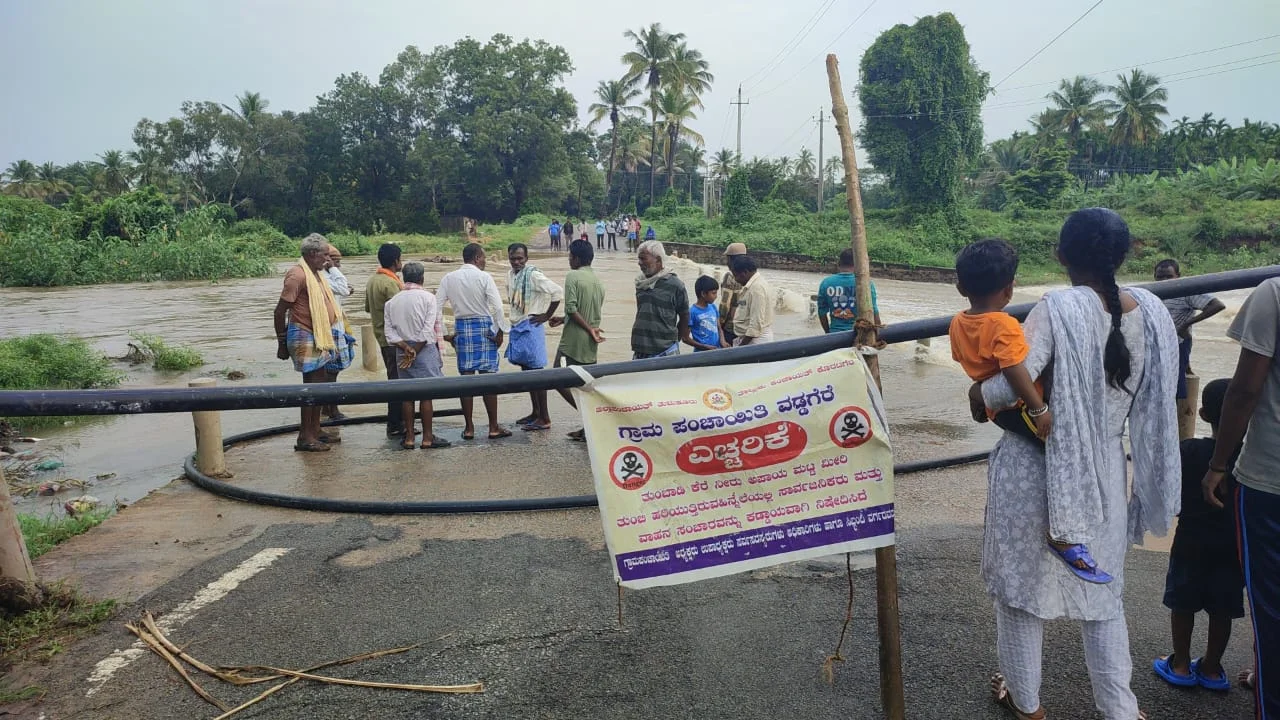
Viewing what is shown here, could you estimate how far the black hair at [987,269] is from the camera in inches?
110

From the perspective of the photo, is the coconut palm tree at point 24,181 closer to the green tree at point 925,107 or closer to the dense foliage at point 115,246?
the dense foliage at point 115,246

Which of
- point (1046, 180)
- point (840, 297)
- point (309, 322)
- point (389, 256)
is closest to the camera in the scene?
point (840, 297)

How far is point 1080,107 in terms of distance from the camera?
201 feet

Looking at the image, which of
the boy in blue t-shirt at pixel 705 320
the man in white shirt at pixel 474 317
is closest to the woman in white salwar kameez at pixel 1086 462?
the boy in blue t-shirt at pixel 705 320

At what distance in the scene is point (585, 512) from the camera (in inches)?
215

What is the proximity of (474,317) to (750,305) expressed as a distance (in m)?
2.60

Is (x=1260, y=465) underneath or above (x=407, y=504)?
above

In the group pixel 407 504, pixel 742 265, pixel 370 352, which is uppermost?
pixel 742 265

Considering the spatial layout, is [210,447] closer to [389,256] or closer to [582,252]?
[389,256]

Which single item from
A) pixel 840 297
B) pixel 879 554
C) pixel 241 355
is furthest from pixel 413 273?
pixel 241 355

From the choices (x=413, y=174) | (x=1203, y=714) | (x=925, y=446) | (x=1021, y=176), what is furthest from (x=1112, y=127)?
(x=1203, y=714)

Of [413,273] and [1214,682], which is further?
[413,273]

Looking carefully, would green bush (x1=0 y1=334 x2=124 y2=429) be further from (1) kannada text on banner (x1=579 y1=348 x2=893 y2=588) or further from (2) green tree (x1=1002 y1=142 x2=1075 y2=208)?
(2) green tree (x1=1002 y1=142 x2=1075 y2=208)

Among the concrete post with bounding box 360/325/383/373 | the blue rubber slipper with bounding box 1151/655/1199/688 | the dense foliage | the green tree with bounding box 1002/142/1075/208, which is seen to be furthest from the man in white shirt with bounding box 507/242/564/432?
the green tree with bounding box 1002/142/1075/208
